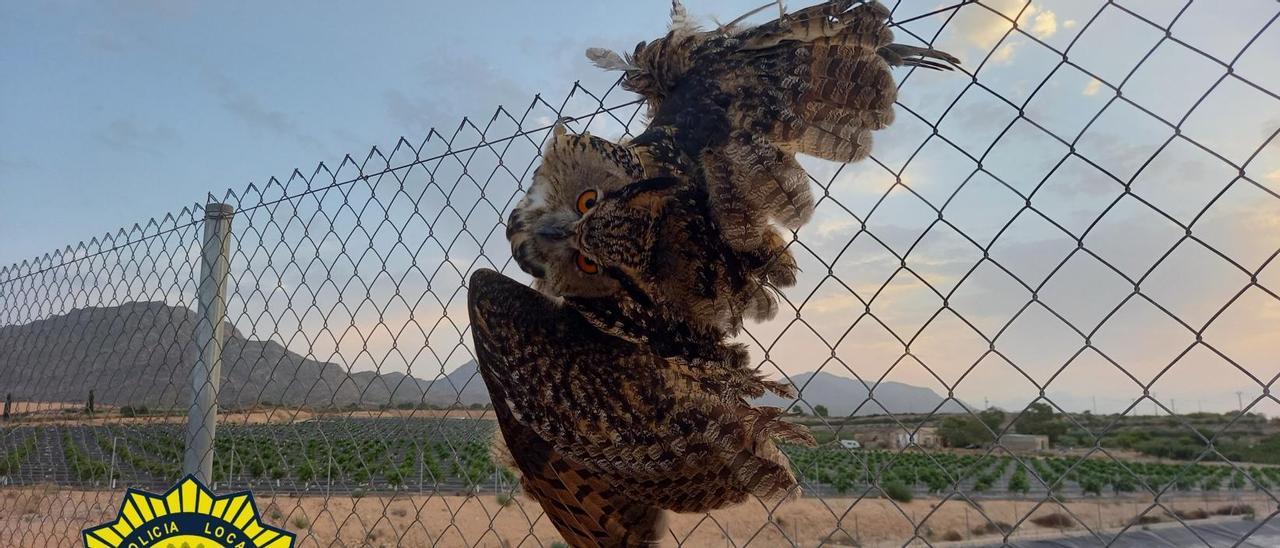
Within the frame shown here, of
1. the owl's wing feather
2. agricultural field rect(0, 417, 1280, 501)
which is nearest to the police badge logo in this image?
agricultural field rect(0, 417, 1280, 501)

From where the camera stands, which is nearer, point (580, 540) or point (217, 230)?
point (580, 540)

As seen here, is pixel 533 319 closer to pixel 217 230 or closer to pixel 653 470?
pixel 653 470

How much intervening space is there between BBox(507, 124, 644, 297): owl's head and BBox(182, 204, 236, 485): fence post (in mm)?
2477

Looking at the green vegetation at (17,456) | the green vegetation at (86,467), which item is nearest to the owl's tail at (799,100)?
the green vegetation at (86,467)

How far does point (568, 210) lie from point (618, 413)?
1.73ft

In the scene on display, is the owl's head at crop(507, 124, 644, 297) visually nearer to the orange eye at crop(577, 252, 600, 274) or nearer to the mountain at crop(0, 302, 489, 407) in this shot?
the orange eye at crop(577, 252, 600, 274)

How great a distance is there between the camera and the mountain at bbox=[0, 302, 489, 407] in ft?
11.6

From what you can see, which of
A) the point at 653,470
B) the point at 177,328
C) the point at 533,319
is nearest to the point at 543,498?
the point at 653,470

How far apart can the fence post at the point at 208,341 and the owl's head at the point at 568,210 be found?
2.48 meters

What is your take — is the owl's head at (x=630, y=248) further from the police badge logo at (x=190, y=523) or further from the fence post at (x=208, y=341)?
the fence post at (x=208, y=341)

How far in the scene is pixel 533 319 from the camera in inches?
73.8

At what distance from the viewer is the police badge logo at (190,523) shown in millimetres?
3020

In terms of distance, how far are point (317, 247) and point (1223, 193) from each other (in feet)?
10.7

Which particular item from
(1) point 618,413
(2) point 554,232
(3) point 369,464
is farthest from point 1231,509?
(2) point 554,232
